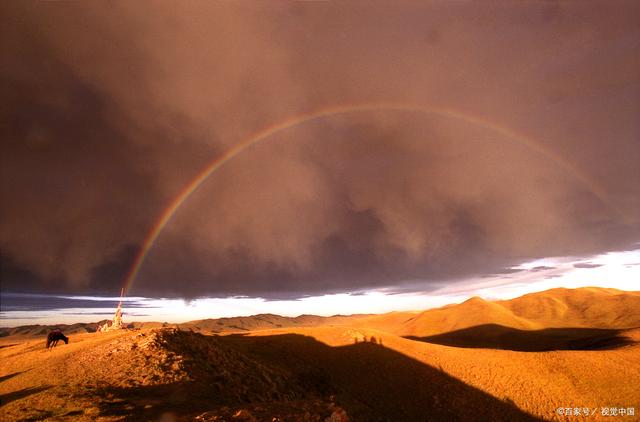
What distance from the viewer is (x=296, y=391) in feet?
70.5

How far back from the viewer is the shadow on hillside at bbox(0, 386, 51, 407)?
12.7 meters

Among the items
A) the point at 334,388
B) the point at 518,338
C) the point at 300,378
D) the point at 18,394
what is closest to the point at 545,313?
the point at 518,338

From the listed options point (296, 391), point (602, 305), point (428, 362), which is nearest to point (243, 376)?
point (296, 391)

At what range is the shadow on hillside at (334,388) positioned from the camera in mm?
13001

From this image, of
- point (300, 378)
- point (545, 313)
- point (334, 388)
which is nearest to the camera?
point (300, 378)

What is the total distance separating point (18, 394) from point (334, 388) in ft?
62.9

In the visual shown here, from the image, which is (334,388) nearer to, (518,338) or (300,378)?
(300,378)

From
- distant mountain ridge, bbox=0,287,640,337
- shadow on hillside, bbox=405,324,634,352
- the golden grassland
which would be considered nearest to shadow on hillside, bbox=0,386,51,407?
the golden grassland

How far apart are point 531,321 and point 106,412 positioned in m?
97.4

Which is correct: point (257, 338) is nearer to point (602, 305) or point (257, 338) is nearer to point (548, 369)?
point (548, 369)

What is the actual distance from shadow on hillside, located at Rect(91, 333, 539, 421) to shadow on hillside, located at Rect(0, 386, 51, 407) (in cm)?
295

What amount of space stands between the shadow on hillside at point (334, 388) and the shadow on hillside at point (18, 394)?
2948 millimetres

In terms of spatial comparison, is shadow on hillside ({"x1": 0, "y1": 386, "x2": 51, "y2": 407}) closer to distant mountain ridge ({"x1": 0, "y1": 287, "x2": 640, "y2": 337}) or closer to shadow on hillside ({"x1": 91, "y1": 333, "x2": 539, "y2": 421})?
shadow on hillside ({"x1": 91, "y1": 333, "x2": 539, "y2": 421})

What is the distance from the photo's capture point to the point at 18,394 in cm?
1330
